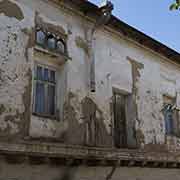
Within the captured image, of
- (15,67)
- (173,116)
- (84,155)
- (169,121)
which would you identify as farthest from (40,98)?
(173,116)

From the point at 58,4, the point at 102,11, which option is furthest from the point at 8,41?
the point at 102,11

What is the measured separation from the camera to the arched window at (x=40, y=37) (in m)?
6.84

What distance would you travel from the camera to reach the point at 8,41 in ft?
20.4

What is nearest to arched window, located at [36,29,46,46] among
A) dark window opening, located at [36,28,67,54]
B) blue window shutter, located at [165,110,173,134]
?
dark window opening, located at [36,28,67,54]

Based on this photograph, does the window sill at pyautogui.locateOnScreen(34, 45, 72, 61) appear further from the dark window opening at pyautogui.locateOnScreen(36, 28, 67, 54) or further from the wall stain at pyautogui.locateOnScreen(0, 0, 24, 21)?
the wall stain at pyautogui.locateOnScreen(0, 0, 24, 21)

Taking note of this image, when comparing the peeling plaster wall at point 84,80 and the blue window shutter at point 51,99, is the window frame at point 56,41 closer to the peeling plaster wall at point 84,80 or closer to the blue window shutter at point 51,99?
the peeling plaster wall at point 84,80

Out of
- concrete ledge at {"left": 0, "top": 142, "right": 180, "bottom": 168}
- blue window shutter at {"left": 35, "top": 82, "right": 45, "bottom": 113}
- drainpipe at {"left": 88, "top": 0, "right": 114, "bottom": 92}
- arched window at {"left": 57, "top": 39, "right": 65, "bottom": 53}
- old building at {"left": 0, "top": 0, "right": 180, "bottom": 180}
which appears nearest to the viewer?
concrete ledge at {"left": 0, "top": 142, "right": 180, "bottom": 168}

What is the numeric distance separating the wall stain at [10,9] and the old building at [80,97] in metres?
A: 0.02

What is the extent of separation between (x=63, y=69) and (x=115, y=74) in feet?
5.56

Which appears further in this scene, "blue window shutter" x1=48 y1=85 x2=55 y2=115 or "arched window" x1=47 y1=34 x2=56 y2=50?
"arched window" x1=47 y1=34 x2=56 y2=50

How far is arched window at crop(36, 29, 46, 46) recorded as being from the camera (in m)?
6.84

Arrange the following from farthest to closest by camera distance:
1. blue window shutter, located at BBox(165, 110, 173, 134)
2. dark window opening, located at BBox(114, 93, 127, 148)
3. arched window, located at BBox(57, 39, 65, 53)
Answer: blue window shutter, located at BBox(165, 110, 173, 134), dark window opening, located at BBox(114, 93, 127, 148), arched window, located at BBox(57, 39, 65, 53)

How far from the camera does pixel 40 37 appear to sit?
689 cm

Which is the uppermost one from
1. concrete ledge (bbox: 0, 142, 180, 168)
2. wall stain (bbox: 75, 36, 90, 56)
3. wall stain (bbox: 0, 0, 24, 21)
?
wall stain (bbox: 0, 0, 24, 21)
